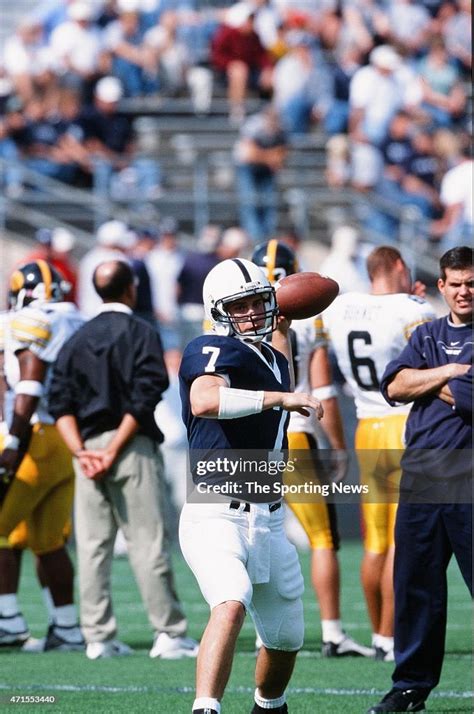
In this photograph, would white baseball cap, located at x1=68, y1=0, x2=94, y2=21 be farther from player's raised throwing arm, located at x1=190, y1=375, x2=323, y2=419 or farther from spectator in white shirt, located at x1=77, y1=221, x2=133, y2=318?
player's raised throwing arm, located at x1=190, y1=375, x2=323, y2=419

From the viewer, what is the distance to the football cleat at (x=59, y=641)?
23.4ft

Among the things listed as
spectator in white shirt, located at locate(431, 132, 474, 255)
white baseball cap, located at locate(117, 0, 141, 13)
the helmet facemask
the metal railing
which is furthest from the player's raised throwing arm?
white baseball cap, located at locate(117, 0, 141, 13)

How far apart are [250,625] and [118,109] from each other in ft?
27.2

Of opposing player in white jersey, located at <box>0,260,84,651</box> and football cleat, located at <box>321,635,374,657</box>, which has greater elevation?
opposing player in white jersey, located at <box>0,260,84,651</box>

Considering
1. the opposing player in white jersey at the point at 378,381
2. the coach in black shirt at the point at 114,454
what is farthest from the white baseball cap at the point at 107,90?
the opposing player in white jersey at the point at 378,381

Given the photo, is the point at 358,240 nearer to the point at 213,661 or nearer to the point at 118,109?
the point at 118,109

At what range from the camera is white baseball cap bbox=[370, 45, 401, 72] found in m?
15.5

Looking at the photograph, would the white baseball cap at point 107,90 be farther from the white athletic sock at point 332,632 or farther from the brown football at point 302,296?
the brown football at point 302,296

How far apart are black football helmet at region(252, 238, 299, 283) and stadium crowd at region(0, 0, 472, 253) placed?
21.5ft

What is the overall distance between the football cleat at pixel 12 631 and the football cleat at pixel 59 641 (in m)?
0.05

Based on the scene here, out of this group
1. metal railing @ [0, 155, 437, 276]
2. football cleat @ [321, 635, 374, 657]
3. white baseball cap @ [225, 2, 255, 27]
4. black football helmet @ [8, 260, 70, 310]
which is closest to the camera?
football cleat @ [321, 635, 374, 657]

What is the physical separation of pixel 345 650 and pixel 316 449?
0.98m

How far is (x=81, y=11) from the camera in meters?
15.0

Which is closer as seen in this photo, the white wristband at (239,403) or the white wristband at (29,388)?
the white wristband at (239,403)
